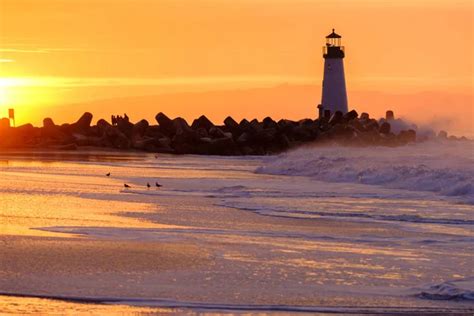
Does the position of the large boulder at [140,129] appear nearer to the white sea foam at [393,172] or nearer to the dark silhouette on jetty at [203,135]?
the dark silhouette on jetty at [203,135]

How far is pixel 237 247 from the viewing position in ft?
35.4

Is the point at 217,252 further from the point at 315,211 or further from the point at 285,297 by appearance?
the point at 315,211

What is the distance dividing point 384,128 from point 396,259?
3802 centimetres

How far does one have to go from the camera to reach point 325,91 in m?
52.5

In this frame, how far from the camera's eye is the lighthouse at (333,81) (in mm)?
51594

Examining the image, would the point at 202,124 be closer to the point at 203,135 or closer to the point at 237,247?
the point at 203,135

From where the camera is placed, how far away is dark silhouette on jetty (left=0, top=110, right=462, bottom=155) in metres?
42.9

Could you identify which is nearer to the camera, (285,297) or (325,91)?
(285,297)

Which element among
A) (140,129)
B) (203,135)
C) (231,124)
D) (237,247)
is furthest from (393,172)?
(140,129)

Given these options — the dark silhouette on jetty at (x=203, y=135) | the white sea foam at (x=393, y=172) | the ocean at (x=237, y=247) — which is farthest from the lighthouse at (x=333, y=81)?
the ocean at (x=237, y=247)

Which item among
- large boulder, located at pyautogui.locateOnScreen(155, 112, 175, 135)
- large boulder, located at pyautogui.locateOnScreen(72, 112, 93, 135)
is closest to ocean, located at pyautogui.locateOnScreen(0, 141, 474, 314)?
large boulder, located at pyautogui.locateOnScreen(155, 112, 175, 135)

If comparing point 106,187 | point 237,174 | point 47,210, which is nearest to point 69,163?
point 237,174

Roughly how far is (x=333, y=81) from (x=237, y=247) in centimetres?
4142

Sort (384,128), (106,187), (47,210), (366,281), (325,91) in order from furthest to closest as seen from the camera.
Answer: (325,91), (384,128), (106,187), (47,210), (366,281)
